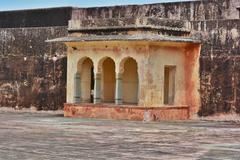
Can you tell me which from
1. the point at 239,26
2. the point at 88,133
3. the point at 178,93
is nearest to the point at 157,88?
the point at 178,93

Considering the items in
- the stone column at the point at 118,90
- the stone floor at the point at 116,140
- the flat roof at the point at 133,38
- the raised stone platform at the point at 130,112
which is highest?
the flat roof at the point at 133,38

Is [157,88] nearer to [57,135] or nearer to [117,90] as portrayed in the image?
[117,90]

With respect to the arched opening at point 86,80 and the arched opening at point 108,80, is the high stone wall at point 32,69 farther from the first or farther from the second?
the arched opening at point 108,80

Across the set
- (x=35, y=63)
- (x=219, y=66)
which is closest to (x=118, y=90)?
(x=219, y=66)

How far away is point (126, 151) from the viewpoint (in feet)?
26.1

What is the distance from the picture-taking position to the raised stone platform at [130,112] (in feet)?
44.6

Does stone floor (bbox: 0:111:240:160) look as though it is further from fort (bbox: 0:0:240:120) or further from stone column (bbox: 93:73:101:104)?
stone column (bbox: 93:73:101:104)

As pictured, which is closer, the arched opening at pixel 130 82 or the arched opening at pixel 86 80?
the arched opening at pixel 130 82

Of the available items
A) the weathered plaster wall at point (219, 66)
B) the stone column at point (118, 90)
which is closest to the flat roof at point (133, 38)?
the weathered plaster wall at point (219, 66)

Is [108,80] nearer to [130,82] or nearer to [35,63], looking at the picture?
[130,82]

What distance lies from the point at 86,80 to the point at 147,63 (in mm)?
2385

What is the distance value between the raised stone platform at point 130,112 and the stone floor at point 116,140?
0.75m

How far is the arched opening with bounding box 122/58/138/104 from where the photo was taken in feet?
49.2

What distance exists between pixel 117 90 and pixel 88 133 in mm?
3794
